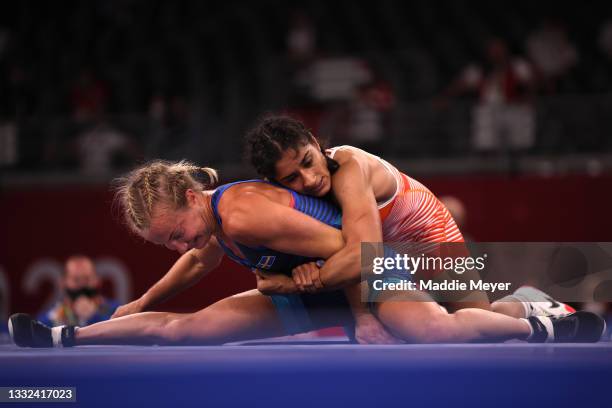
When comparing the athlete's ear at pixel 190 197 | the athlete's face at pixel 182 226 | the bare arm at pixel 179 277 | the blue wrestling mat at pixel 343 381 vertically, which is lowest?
the blue wrestling mat at pixel 343 381

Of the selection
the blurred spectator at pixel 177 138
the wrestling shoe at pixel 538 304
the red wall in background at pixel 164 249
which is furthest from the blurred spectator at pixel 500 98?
the wrestling shoe at pixel 538 304

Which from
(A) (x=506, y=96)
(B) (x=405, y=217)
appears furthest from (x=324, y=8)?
(B) (x=405, y=217)

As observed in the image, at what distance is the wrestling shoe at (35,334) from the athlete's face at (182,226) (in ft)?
1.51

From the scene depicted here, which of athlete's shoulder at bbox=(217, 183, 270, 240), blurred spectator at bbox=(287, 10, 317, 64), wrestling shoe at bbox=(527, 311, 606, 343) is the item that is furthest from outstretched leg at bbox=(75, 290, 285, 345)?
blurred spectator at bbox=(287, 10, 317, 64)

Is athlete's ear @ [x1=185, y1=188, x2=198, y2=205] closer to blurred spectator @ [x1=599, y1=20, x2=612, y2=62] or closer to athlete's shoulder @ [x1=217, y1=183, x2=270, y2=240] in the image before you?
athlete's shoulder @ [x1=217, y1=183, x2=270, y2=240]

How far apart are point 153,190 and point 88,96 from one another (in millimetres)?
5390

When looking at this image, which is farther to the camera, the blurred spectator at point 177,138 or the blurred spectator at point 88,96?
the blurred spectator at point 88,96

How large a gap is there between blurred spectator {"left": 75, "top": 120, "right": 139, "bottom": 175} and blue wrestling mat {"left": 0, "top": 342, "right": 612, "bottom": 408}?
458cm

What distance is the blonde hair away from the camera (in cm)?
273

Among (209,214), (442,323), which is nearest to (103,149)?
(209,214)

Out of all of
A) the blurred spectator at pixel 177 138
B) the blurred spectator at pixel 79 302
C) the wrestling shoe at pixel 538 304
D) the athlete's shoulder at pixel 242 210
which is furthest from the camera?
the blurred spectator at pixel 177 138

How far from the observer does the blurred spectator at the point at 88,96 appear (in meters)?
7.80

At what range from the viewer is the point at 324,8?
8.75 metres

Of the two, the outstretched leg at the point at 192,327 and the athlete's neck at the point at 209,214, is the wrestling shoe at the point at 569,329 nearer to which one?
the outstretched leg at the point at 192,327
